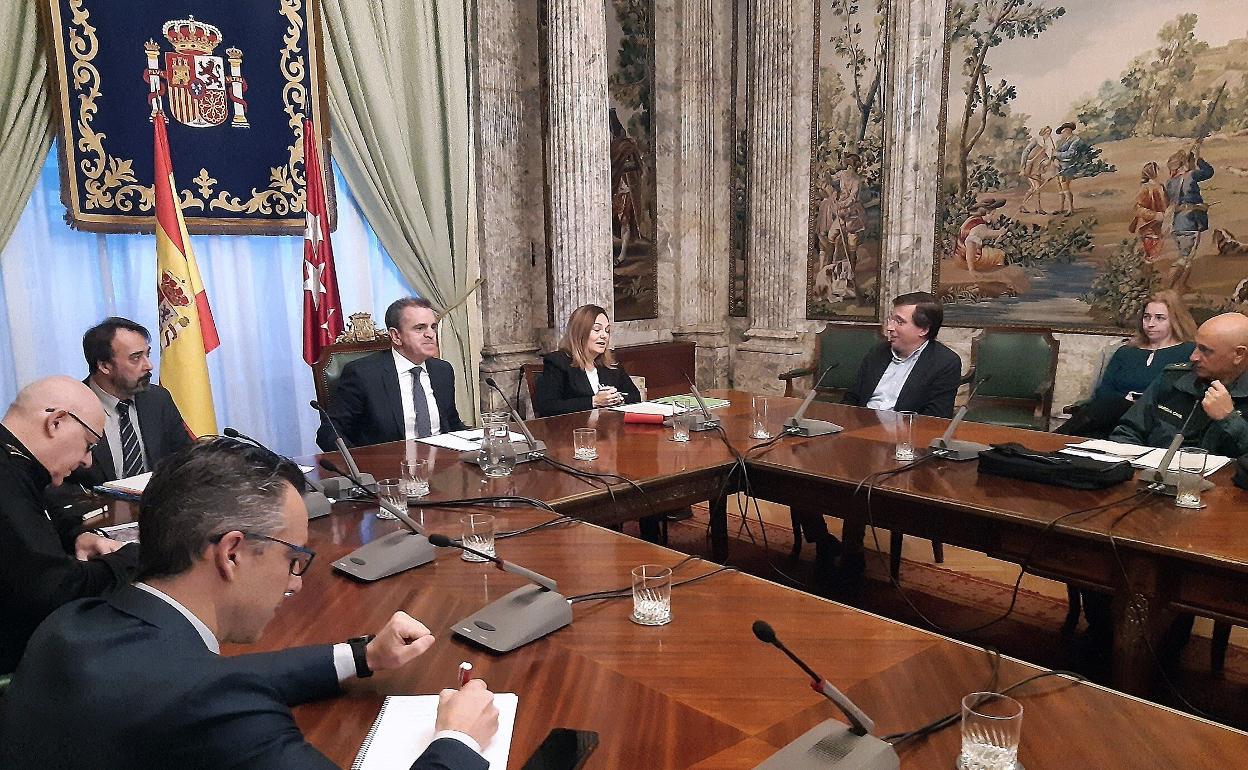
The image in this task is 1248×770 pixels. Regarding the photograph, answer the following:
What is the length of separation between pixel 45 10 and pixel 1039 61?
17.3 ft

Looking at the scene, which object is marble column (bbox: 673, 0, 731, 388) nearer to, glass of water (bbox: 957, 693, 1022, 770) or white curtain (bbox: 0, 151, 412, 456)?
white curtain (bbox: 0, 151, 412, 456)

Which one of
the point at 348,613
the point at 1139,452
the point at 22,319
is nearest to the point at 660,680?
the point at 348,613

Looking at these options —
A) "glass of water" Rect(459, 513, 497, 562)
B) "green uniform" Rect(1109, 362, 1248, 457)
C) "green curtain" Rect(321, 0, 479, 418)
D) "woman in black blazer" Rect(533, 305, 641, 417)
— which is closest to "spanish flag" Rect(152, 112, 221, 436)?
"green curtain" Rect(321, 0, 479, 418)

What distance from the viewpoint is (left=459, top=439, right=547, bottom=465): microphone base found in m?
2.92

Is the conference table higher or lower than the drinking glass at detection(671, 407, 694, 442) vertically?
lower

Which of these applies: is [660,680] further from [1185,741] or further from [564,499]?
[564,499]

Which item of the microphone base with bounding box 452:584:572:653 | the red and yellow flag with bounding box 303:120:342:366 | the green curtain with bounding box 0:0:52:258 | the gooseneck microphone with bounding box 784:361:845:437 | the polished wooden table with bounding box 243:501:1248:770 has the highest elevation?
the green curtain with bounding box 0:0:52:258

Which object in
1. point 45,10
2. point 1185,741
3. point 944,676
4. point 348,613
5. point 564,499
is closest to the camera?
point 1185,741

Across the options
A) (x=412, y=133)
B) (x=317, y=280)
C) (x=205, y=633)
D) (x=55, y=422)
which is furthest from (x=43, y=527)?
(x=412, y=133)

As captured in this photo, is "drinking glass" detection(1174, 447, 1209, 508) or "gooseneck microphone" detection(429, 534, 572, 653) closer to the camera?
"gooseneck microphone" detection(429, 534, 572, 653)

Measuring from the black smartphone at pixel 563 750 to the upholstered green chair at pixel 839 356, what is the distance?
4005 millimetres

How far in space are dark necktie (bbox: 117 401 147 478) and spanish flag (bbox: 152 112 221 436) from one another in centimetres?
68

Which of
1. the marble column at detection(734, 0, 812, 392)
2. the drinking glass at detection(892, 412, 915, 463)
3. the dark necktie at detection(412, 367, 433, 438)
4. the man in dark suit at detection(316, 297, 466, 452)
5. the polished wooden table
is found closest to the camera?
the polished wooden table

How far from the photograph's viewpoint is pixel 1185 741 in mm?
1176
